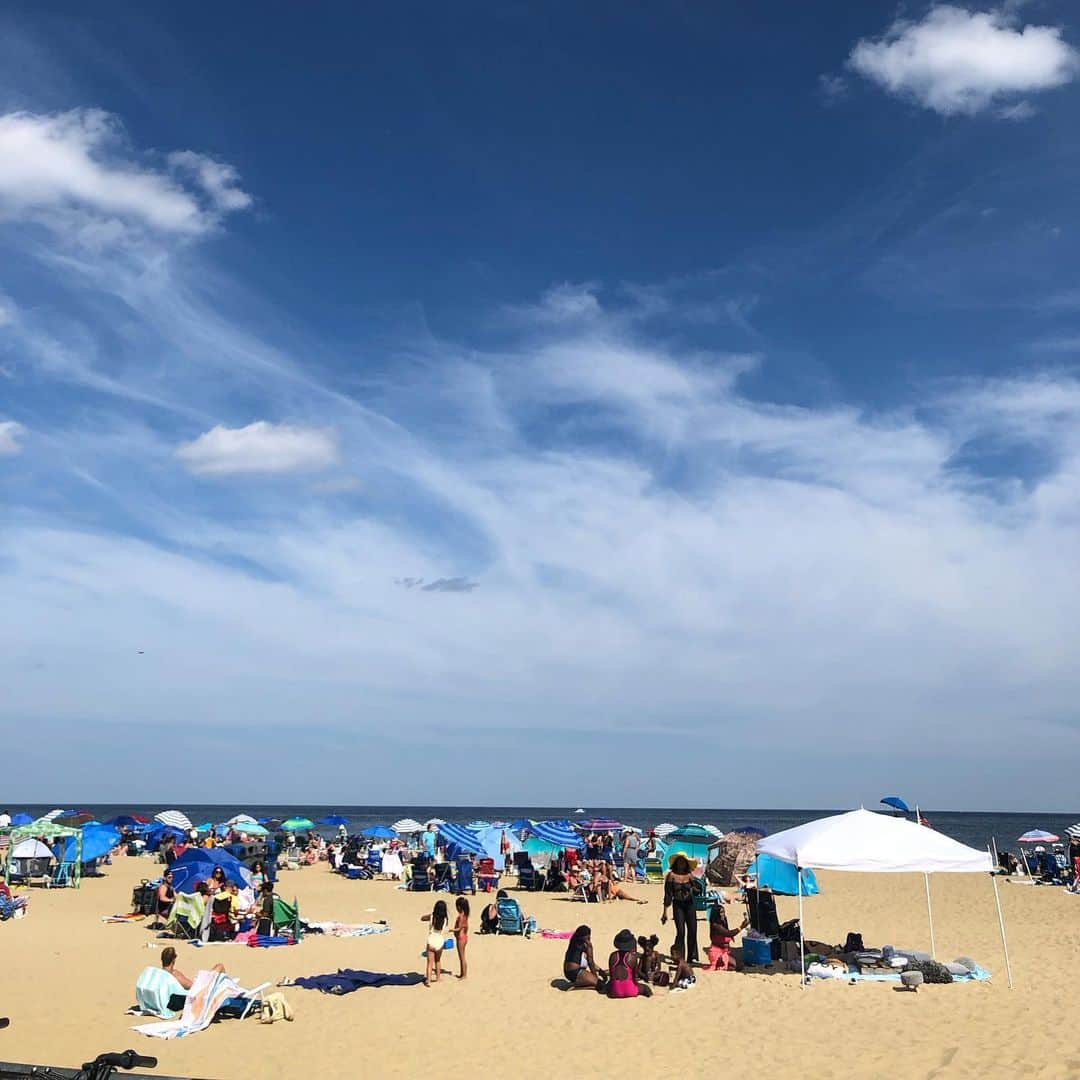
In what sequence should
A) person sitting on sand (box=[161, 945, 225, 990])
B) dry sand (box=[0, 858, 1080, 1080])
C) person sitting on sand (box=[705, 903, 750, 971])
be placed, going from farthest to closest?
person sitting on sand (box=[705, 903, 750, 971]) < person sitting on sand (box=[161, 945, 225, 990]) < dry sand (box=[0, 858, 1080, 1080])

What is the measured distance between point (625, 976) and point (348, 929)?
6.79 metres

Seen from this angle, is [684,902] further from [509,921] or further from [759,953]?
[509,921]

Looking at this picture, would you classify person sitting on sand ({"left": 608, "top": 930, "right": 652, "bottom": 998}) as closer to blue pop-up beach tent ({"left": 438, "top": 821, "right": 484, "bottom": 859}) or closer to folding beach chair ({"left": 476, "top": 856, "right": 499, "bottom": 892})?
folding beach chair ({"left": 476, "top": 856, "right": 499, "bottom": 892})

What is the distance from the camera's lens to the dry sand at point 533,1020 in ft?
26.1

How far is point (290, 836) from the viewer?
34.4 m

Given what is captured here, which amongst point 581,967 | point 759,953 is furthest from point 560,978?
point 759,953

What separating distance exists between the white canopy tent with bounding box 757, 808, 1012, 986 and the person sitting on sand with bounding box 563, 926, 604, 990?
2310mm

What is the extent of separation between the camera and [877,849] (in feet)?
36.0

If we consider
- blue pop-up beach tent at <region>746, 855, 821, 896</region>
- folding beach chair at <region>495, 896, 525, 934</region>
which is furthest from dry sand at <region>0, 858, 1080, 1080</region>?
A: blue pop-up beach tent at <region>746, 855, 821, 896</region>

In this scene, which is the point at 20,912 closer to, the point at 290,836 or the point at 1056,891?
the point at 290,836

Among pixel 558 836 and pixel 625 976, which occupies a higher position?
pixel 558 836

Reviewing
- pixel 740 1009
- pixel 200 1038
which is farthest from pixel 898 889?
pixel 200 1038

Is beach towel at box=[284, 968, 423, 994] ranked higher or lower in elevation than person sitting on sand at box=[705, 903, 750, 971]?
lower

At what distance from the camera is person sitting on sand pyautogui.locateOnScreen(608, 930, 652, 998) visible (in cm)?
1052
